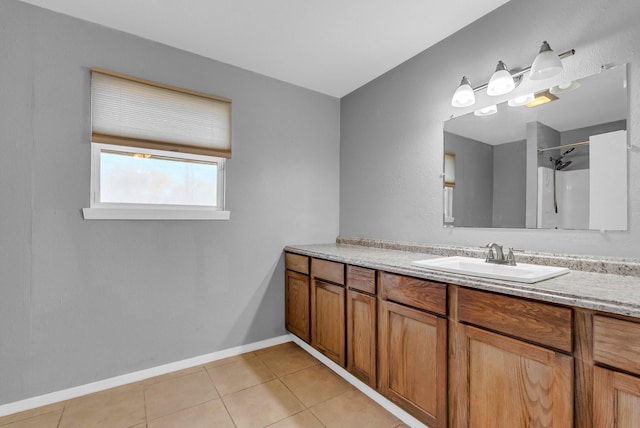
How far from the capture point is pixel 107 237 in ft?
6.83

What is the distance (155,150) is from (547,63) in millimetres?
2568

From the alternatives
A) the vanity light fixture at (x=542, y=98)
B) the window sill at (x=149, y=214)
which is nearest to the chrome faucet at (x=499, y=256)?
the vanity light fixture at (x=542, y=98)

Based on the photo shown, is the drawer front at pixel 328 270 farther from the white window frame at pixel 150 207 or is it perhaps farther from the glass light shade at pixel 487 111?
the glass light shade at pixel 487 111

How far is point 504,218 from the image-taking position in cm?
187

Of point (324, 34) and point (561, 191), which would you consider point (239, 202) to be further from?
point (561, 191)

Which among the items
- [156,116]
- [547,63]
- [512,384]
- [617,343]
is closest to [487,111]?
[547,63]

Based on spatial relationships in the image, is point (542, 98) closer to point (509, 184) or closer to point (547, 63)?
point (547, 63)

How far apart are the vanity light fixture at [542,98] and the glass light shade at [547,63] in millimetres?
129

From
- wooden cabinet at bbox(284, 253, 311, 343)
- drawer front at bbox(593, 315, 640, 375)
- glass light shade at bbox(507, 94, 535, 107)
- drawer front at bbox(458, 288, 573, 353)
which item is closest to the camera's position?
drawer front at bbox(593, 315, 640, 375)

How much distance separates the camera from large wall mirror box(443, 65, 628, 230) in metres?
1.46

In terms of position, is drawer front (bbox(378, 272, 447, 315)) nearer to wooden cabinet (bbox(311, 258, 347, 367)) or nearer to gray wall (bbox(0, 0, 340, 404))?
wooden cabinet (bbox(311, 258, 347, 367))

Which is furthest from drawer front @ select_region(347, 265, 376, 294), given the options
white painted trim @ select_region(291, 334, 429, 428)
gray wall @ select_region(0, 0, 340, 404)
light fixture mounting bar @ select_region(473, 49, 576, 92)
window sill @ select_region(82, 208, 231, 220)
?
light fixture mounting bar @ select_region(473, 49, 576, 92)

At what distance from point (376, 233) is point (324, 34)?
1686 mm

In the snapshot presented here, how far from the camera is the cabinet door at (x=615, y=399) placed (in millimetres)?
916
